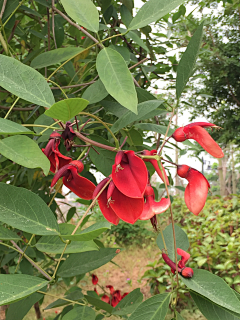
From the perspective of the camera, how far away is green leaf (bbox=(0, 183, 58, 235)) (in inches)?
11.0

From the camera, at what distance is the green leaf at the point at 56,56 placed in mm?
434

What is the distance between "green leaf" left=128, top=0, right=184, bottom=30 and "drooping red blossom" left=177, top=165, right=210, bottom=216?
0.18m

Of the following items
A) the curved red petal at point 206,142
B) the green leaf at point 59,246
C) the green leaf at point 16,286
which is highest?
the curved red petal at point 206,142

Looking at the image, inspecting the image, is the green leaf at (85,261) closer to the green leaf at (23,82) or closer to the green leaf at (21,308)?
the green leaf at (21,308)

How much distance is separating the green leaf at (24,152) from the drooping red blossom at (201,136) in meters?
0.16

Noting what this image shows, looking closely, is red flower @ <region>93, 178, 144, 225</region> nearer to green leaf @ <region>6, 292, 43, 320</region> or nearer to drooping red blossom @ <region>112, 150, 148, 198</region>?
drooping red blossom @ <region>112, 150, 148, 198</region>

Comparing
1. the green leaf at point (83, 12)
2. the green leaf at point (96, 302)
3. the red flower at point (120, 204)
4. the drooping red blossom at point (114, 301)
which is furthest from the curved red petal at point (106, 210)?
the drooping red blossom at point (114, 301)

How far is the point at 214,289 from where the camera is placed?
12.4 inches

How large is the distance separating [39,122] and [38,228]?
0.21 metres

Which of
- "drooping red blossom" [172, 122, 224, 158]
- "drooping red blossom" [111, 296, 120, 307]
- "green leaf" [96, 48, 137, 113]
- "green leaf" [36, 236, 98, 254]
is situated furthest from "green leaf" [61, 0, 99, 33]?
"drooping red blossom" [111, 296, 120, 307]

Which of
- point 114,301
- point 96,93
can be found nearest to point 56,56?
point 96,93

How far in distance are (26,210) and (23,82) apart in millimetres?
132

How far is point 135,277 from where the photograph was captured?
2.57 metres

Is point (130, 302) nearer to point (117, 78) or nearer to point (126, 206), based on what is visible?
point (126, 206)
